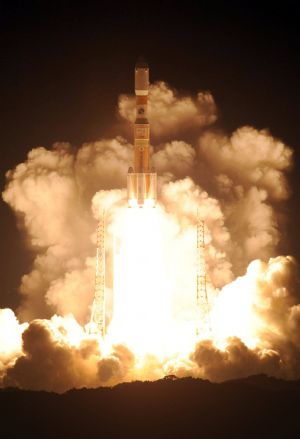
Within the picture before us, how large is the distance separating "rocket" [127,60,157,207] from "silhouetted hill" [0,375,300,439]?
26.6 ft

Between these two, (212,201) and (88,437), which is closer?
(88,437)

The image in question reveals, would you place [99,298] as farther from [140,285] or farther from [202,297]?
[202,297]

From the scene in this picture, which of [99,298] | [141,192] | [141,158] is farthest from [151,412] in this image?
[141,158]

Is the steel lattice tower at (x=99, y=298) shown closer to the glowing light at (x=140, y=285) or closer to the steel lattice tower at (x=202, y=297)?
the glowing light at (x=140, y=285)

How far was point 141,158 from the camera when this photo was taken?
16975cm

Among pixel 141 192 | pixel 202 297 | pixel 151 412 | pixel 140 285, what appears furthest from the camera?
pixel 202 297

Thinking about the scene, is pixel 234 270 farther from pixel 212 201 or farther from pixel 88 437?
pixel 88 437

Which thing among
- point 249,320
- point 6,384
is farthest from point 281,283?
point 6,384

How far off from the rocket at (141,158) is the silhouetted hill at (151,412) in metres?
8.11

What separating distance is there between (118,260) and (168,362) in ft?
19.5

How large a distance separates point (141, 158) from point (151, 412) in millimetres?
10824

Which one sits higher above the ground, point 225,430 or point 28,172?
point 28,172

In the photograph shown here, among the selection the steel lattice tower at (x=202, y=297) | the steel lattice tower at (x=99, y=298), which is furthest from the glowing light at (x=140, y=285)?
the steel lattice tower at (x=202, y=297)

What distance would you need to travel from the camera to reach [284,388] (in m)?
169
